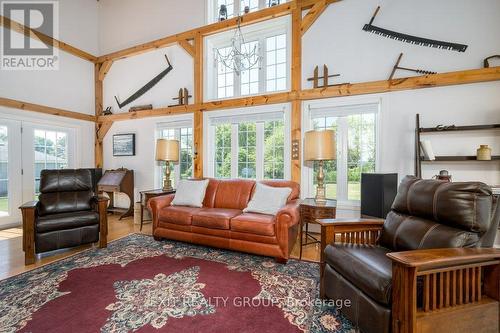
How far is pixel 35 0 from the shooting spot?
4.64 meters

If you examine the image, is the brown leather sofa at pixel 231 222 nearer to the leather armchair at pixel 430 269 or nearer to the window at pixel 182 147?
the leather armchair at pixel 430 269

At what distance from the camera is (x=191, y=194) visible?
3471mm

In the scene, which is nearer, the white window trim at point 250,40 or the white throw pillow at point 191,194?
the white throw pillow at point 191,194

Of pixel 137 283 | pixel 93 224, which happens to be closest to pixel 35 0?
pixel 93 224

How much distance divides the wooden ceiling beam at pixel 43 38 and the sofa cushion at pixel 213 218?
505cm

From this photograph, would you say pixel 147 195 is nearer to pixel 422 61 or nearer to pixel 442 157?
pixel 442 157

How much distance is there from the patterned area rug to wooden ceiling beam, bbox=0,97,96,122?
3.48m

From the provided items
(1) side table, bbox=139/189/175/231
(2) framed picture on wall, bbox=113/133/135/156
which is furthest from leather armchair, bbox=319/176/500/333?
(2) framed picture on wall, bbox=113/133/135/156

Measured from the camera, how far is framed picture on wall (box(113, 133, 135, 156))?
5270mm

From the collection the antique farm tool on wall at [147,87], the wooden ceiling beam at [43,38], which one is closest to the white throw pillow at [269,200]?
the antique farm tool on wall at [147,87]

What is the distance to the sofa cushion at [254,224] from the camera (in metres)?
2.60

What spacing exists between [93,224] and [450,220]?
370 cm

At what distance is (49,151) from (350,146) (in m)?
6.01

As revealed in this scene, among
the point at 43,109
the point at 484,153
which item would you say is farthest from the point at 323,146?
the point at 43,109
